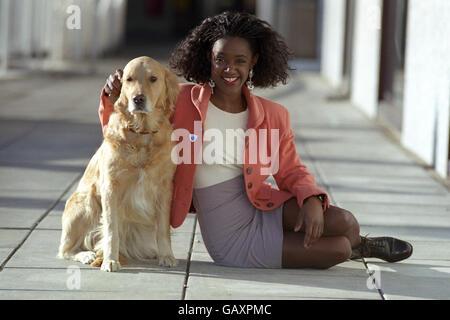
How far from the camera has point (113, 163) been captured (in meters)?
4.67

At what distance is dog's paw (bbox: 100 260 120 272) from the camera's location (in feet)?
15.5

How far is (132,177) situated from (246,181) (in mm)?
696

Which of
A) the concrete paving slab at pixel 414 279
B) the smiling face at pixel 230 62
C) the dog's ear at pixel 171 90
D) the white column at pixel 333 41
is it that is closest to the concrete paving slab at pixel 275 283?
the concrete paving slab at pixel 414 279

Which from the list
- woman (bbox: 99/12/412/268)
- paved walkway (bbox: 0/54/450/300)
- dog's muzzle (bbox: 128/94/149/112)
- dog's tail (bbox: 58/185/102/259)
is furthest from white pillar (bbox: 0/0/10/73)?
dog's muzzle (bbox: 128/94/149/112)

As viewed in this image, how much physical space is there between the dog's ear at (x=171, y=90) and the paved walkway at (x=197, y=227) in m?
0.98

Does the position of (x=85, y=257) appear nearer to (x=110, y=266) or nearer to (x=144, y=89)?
(x=110, y=266)

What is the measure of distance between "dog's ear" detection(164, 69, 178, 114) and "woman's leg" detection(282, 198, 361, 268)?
3.09 feet

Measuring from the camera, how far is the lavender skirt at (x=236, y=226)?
4.95m

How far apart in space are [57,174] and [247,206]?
131 inches

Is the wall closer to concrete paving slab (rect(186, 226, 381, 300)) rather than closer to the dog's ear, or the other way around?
concrete paving slab (rect(186, 226, 381, 300))

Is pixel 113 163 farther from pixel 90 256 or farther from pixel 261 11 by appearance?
pixel 261 11

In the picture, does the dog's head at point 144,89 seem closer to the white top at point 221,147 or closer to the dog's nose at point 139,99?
the dog's nose at point 139,99

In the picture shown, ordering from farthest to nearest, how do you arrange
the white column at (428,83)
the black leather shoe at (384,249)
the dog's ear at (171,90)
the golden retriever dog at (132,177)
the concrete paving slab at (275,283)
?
the white column at (428,83)
the black leather shoe at (384,249)
the dog's ear at (171,90)
the golden retriever dog at (132,177)
the concrete paving slab at (275,283)
